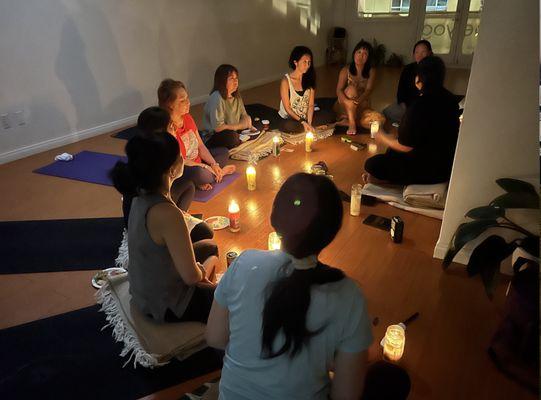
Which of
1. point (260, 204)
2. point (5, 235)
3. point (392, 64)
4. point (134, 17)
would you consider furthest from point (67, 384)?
point (392, 64)

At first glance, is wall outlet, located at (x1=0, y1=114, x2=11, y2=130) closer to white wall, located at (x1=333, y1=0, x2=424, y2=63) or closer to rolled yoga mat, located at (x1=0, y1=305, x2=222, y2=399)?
rolled yoga mat, located at (x1=0, y1=305, x2=222, y2=399)

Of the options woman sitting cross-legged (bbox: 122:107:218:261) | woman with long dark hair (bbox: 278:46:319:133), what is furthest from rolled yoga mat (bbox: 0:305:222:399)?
woman with long dark hair (bbox: 278:46:319:133)

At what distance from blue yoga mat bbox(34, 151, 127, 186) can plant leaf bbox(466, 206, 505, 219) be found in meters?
2.64

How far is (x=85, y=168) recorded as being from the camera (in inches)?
141

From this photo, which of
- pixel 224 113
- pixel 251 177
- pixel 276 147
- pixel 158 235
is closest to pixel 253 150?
pixel 276 147

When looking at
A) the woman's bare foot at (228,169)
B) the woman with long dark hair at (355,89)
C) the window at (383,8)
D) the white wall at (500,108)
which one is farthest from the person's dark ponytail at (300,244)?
the window at (383,8)

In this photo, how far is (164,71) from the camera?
4.97 metres

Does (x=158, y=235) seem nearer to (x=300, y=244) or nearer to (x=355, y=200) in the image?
(x=300, y=244)

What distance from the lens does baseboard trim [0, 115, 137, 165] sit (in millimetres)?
3751

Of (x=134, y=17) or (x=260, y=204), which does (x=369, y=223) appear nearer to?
(x=260, y=204)

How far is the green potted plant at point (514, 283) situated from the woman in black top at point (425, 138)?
0.82 m

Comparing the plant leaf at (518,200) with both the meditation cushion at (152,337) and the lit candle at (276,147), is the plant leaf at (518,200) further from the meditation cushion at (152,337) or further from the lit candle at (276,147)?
the lit candle at (276,147)

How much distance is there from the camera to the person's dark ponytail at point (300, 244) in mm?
905

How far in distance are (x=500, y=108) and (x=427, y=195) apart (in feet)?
3.04
